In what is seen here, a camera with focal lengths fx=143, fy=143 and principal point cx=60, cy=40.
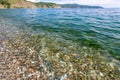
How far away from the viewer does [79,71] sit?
1054 centimetres

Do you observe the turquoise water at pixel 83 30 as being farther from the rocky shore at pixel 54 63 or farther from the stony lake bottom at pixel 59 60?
the rocky shore at pixel 54 63

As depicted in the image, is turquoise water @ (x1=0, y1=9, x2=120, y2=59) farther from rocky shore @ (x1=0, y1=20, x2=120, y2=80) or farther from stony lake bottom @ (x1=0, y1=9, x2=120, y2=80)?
rocky shore @ (x1=0, y1=20, x2=120, y2=80)

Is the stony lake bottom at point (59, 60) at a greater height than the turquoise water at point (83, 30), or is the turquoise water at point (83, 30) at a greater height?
the turquoise water at point (83, 30)

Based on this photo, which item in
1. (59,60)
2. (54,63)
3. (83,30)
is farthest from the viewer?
(83,30)

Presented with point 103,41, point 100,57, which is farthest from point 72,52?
point 103,41

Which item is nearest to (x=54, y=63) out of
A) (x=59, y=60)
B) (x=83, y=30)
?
(x=59, y=60)

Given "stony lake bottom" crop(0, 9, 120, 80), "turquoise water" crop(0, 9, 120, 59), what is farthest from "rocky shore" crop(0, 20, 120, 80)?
"turquoise water" crop(0, 9, 120, 59)

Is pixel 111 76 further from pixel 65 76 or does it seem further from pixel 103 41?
pixel 103 41

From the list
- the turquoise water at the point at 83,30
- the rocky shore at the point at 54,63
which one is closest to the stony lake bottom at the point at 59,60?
the rocky shore at the point at 54,63

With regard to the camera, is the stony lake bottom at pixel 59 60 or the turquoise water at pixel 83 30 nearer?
the stony lake bottom at pixel 59 60

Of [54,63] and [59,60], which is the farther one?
[59,60]

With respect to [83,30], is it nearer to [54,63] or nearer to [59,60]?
[59,60]

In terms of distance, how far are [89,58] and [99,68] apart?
177 cm

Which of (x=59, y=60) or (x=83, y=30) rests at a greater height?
(x=83, y=30)
